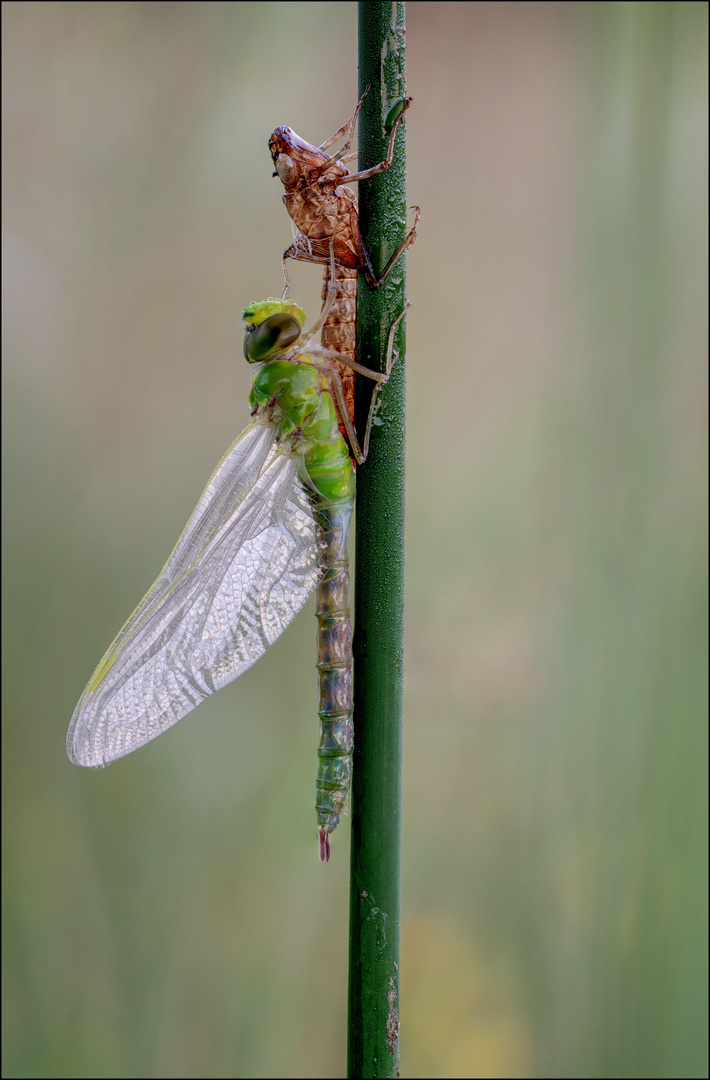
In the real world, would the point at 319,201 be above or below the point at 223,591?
above

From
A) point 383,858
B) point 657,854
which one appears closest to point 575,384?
point 657,854

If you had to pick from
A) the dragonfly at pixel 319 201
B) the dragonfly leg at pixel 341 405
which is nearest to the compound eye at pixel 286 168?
the dragonfly at pixel 319 201

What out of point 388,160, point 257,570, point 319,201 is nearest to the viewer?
point 388,160

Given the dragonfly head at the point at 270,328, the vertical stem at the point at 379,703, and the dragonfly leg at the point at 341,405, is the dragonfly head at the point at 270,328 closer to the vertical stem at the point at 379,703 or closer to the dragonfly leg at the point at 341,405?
the dragonfly leg at the point at 341,405

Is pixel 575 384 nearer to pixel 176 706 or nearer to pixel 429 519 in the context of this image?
pixel 429 519

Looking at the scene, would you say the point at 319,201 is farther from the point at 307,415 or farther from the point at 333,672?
the point at 333,672

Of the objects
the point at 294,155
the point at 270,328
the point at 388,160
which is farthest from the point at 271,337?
the point at 388,160

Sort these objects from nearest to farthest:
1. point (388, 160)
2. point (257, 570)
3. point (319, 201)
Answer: point (388, 160) < point (319, 201) < point (257, 570)
